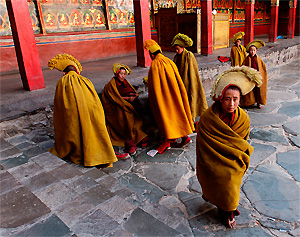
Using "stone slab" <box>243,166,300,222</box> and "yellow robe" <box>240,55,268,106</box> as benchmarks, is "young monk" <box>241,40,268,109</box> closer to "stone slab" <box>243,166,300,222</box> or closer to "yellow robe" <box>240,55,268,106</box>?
"yellow robe" <box>240,55,268,106</box>

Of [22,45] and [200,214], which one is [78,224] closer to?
[200,214]

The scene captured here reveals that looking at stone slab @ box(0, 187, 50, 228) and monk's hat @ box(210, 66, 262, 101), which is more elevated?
monk's hat @ box(210, 66, 262, 101)

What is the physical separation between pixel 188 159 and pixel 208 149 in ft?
6.26

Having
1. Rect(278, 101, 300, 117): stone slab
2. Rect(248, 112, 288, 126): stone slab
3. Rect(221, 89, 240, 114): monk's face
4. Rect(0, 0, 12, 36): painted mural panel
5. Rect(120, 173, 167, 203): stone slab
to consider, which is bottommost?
Rect(278, 101, 300, 117): stone slab

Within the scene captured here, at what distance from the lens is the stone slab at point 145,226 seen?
215 cm

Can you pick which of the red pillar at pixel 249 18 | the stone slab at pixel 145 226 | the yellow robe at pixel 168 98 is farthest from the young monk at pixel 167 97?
the red pillar at pixel 249 18

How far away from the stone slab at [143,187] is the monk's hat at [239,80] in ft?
5.39

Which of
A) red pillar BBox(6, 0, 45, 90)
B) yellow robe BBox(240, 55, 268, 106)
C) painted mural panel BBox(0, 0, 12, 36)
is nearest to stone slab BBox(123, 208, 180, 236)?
red pillar BBox(6, 0, 45, 90)

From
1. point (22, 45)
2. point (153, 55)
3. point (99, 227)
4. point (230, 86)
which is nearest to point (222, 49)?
point (153, 55)

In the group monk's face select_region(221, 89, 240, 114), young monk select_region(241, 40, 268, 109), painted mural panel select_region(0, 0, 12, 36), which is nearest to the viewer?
monk's face select_region(221, 89, 240, 114)

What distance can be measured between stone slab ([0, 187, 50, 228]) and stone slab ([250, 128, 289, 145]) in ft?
13.6

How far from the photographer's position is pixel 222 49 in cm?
1198

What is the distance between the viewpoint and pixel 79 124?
388 cm

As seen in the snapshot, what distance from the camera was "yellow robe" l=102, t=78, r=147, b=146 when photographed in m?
4.90
